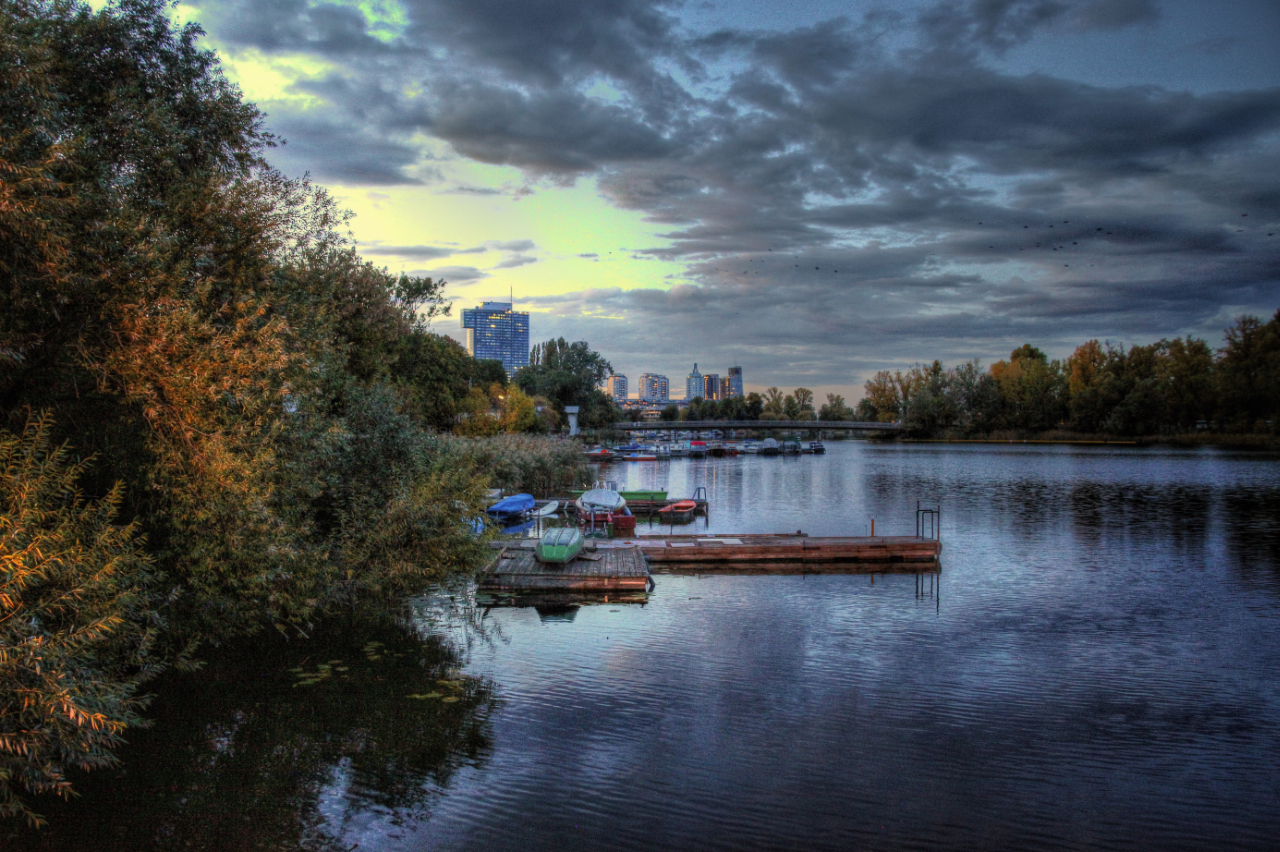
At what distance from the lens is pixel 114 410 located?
1233 cm

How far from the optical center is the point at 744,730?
14.5 meters

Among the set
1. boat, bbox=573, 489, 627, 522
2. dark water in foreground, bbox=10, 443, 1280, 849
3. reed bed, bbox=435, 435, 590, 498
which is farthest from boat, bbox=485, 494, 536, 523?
dark water in foreground, bbox=10, 443, 1280, 849

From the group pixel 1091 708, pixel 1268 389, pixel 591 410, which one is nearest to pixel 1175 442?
pixel 1268 389

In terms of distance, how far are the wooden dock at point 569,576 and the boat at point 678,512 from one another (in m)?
17.6

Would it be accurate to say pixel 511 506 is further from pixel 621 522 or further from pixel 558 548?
pixel 558 548

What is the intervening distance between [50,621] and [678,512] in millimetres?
37285

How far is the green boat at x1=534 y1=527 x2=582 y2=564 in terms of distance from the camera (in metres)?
26.2

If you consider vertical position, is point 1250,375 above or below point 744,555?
above

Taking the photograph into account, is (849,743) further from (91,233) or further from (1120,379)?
(1120,379)

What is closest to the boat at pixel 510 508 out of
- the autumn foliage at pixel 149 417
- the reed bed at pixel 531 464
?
Answer: the reed bed at pixel 531 464

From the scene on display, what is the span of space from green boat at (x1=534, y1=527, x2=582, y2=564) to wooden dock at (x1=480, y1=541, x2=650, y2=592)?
0.80 ft

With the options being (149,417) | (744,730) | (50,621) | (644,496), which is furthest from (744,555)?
(50,621)

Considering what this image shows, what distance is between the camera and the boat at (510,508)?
128 ft

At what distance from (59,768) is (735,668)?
13.4m
